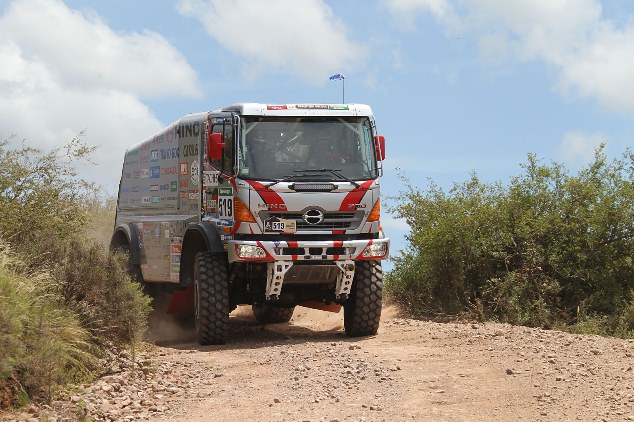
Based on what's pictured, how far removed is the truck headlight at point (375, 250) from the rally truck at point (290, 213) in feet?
0.05

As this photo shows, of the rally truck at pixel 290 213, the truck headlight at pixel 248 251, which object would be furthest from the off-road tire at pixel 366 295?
the truck headlight at pixel 248 251

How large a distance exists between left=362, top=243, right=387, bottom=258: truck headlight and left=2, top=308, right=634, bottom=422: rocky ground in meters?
1.19

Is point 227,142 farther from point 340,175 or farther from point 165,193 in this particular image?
point 165,193

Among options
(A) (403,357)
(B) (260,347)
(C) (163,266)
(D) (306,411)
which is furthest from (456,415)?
(C) (163,266)

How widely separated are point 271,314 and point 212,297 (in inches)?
162

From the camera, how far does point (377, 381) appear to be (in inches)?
407

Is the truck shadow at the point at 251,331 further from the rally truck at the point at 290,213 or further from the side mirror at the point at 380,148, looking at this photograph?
the side mirror at the point at 380,148

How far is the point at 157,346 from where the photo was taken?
1423cm

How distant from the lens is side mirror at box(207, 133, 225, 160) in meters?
13.2

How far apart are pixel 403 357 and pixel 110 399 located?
11.8ft

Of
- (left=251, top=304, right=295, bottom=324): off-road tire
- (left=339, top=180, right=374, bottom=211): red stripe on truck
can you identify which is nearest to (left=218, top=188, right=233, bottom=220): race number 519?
(left=339, top=180, right=374, bottom=211): red stripe on truck

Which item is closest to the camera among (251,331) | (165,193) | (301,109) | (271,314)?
(301,109)

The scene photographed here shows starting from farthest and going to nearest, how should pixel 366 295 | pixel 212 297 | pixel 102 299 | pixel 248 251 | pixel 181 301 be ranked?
pixel 181 301 → pixel 366 295 → pixel 212 297 → pixel 248 251 → pixel 102 299

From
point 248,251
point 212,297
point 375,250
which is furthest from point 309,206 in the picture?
point 212,297
